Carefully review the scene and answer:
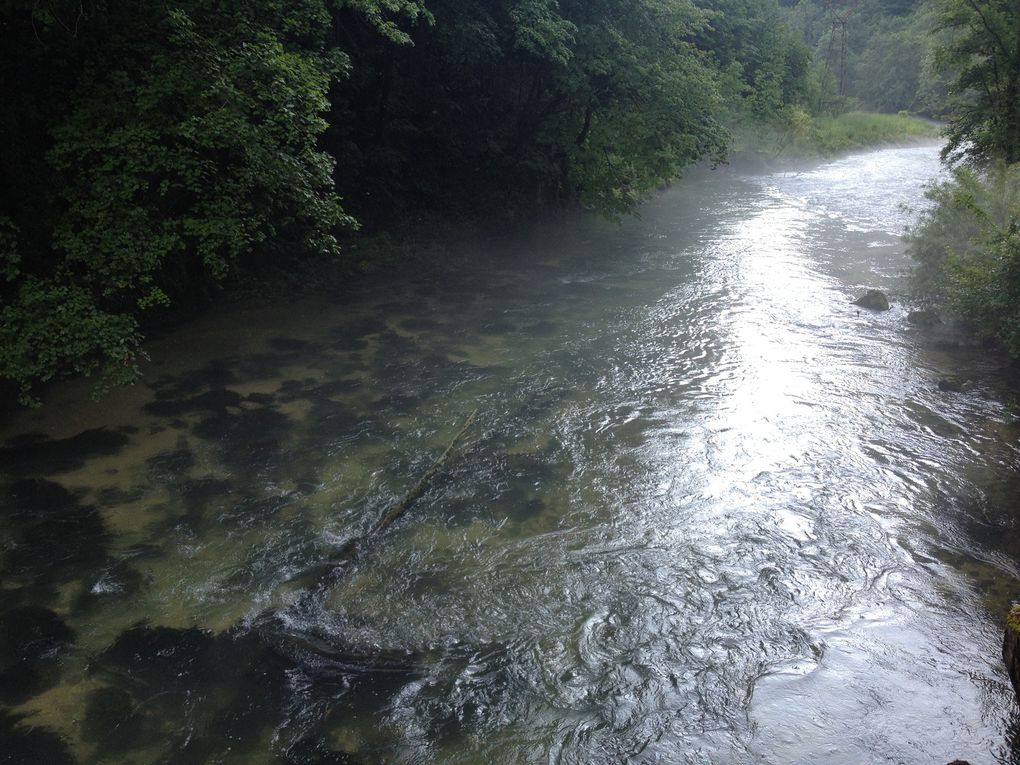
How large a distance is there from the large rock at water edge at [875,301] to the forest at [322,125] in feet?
3.40

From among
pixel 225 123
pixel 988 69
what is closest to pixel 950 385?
pixel 225 123

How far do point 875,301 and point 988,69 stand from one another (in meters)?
7.51

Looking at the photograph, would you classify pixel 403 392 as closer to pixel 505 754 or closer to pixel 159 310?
pixel 159 310

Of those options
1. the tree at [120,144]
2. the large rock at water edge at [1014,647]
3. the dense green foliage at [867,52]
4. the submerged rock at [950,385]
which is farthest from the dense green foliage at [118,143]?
the dense green foliage at [867,52]

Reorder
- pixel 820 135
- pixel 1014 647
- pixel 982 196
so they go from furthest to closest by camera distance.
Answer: pixel 820 135
pixel 982 196
pixel 1014 647

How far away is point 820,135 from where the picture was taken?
39.3 m

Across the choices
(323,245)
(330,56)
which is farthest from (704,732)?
(330,56)

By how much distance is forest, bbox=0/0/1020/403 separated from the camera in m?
8.30

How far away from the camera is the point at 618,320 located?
45.2ft

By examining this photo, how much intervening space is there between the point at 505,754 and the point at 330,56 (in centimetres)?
990

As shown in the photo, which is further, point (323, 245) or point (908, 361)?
point (908, 361)

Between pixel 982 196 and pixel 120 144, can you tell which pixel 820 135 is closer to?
pixel 982 196

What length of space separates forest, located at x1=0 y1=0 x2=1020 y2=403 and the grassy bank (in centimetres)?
367

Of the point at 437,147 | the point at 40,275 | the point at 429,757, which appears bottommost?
the point at 429,757
